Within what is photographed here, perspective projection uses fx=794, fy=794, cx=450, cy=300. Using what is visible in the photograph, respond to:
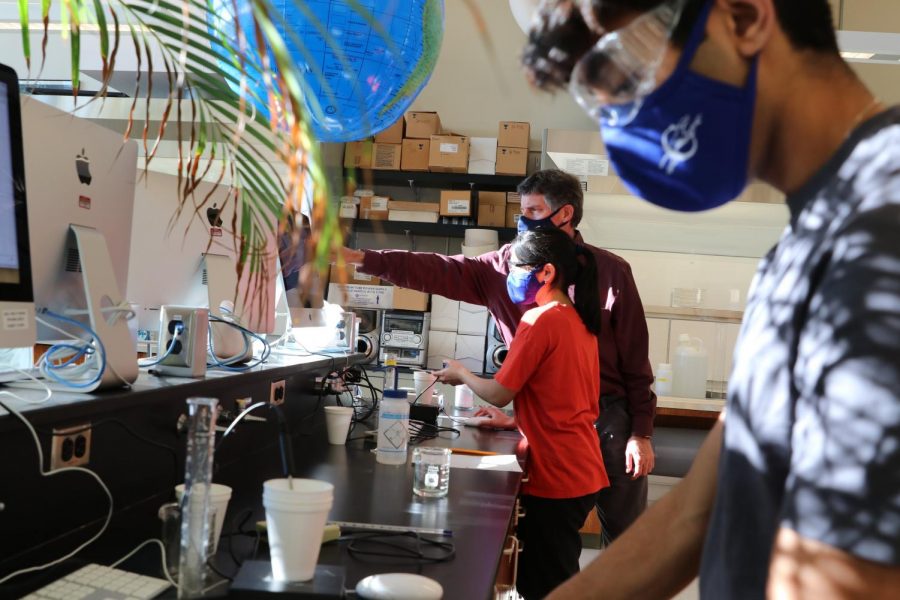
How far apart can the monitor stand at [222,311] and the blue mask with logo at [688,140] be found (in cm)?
157

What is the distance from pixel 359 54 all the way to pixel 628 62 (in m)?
1.17

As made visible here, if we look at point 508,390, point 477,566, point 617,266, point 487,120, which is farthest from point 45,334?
point 487,120

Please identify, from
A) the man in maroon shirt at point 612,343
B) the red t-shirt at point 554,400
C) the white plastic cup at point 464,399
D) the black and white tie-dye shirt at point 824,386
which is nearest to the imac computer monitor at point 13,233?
the black and white tie-dye shirt at point 824,386

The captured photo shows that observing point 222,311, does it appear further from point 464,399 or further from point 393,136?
point 393,136

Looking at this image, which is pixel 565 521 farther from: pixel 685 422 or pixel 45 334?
pixel 685 422

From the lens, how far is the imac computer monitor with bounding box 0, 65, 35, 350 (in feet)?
4.17

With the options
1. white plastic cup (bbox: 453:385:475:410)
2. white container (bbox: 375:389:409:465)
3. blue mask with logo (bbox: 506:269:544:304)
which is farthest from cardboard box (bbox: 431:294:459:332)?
white container (bbox: 375:389:409:465)

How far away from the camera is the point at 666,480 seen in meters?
4.21

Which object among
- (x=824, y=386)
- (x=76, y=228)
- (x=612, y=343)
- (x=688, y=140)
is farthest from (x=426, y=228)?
(x=824, y=386)

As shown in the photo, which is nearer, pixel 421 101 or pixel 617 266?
pixel 617 266

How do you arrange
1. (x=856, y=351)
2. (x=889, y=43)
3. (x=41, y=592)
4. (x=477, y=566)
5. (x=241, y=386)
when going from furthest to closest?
(x=889, y=43) < (x=241, y=386) < (x=477, y=566) < (x=41, y=592) < (x=856, y=351)

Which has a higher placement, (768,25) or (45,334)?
→ (768,25)

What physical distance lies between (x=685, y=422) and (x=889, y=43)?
2191 millimetres

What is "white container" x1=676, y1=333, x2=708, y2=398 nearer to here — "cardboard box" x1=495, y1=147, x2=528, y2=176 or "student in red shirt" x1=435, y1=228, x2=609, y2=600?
"cardboard box" x1=495, y1=147, x2=528, y2=176
